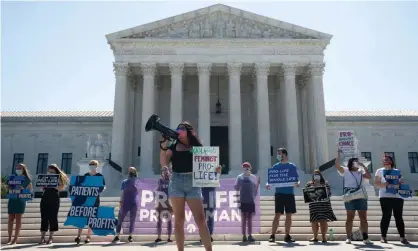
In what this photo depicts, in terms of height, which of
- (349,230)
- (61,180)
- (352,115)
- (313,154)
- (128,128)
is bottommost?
(349,230)

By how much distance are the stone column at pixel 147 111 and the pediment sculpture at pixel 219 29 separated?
2.96 metres

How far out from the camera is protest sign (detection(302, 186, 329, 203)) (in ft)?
36.2

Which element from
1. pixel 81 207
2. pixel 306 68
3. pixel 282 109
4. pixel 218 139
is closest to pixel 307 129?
pixel 282 109

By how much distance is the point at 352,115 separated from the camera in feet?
137

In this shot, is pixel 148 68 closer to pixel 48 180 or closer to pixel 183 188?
pixel 48 180

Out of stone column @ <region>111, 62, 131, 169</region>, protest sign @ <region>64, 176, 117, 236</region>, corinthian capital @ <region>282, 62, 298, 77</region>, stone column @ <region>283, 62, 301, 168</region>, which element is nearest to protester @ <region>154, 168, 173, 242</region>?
protest sign @ <region>64, 176, 117, 236</region>

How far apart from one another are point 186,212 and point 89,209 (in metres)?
2.89

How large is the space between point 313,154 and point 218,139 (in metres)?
8.71

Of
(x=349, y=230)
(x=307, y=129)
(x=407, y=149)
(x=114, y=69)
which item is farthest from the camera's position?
(x=407, y=149)

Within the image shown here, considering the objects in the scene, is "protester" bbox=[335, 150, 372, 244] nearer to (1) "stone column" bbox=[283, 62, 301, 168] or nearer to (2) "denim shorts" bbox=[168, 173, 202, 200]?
(2) "denim shorts" bbox=[168, 173, 202, 200]

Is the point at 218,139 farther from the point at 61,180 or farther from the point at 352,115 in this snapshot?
the point at 61,180

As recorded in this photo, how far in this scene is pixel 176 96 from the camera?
29703 millimetres

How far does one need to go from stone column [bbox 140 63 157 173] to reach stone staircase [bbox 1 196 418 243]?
36.4 feet

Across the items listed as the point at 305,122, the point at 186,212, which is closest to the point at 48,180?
the point at 186,212
